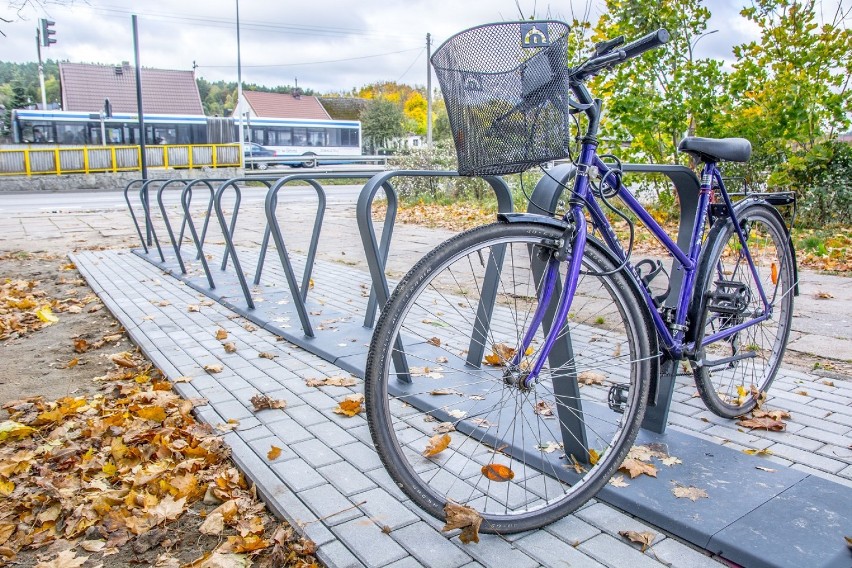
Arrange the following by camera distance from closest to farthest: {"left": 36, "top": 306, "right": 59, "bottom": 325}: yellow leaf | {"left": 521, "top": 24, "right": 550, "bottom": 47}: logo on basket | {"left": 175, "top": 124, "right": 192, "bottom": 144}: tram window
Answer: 1. {"left": 521, "top": 24, "right": 550, "bottom": 47}: logo on basket
2. {"left": 36, "top": 306, "right": 59, "bottom": 325}: yellow leaf
3. {"left": 175, "top": 124, "right": 192, "bottom": 144}: tram window

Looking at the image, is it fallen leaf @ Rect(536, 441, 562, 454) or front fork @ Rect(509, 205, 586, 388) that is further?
fallen leaf @ Rect(536, 441, 562, 454)

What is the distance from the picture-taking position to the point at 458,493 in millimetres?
2496

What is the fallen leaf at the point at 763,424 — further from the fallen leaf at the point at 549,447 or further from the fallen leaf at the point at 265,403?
the fallen leaf at the point at 265,403

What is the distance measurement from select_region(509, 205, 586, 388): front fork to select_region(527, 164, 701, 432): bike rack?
0.07m

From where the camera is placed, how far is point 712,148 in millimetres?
2803

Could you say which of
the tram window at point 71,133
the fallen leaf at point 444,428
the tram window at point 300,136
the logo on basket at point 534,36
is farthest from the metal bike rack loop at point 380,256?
the tram window at point 300,136

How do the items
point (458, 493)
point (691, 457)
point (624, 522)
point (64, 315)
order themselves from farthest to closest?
point (64, 315) < point (691, 457) < point (458, 493) < point (624, 522)

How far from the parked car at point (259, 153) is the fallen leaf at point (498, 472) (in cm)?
3417

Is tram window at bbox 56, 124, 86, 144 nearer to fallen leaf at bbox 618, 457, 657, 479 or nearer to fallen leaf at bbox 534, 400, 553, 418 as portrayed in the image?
fallen leaf at bbox 534, 400, 553, 418

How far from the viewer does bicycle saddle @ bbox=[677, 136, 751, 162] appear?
279cm

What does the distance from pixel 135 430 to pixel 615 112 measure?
24.8 feet

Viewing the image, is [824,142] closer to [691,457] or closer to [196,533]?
[691,457]

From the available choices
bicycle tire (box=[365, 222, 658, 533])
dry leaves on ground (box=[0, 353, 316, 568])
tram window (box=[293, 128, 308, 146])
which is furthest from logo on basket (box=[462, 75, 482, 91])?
tram window (box=[293, 128, 308, 146])

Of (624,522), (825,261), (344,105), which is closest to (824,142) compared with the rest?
(825,261)
